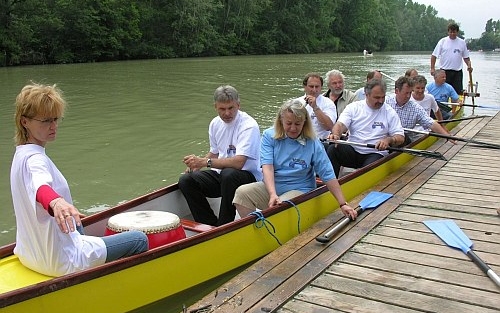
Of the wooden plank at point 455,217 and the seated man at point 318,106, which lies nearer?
the wooden plank at point 455,217

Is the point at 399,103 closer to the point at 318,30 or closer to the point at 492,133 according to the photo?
the point at 492,133

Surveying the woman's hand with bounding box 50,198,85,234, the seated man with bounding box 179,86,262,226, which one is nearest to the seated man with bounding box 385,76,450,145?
the seated man with bounding box 179,86,262,226

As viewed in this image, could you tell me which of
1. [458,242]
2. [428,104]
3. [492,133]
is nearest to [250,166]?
[458,242]

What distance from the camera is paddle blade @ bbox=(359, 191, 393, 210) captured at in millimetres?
4884

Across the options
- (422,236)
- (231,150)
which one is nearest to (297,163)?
(231,150)

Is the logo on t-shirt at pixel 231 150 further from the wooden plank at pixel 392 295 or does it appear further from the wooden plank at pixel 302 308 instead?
the wooden plank at pixel 302 308

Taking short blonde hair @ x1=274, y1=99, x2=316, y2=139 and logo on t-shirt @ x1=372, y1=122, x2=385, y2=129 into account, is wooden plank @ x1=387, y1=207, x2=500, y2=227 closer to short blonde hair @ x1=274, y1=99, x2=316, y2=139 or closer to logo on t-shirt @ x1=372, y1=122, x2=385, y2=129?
short blonde hair @ x1=274, y1=99, x2=316, y2=139

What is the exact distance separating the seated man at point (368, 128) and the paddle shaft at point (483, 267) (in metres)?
2.07

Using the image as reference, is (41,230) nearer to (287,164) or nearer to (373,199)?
(287,164)

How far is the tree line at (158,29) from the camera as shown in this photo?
109ft

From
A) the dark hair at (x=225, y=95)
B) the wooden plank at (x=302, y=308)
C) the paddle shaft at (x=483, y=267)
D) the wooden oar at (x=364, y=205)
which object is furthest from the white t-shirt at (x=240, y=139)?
the paddle shaft at (x=483, y=267)

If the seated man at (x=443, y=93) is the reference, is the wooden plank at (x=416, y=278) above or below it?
below

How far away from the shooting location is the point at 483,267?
3.59m

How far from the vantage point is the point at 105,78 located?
76.6 feet
